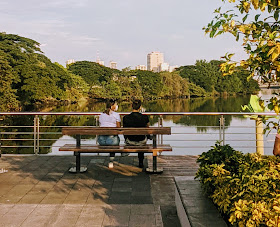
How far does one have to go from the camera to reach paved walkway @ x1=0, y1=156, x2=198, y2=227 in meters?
3.43

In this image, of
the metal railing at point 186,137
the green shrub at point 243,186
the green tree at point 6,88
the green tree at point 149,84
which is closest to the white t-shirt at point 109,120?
the metal railing at point 186,137

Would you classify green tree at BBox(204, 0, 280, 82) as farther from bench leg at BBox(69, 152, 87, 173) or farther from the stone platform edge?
bench leg at BBox(69, 152, 87, 173)

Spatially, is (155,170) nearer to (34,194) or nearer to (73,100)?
(34,194)

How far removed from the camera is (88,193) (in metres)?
4.22

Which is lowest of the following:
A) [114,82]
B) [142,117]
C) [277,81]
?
[142,117]

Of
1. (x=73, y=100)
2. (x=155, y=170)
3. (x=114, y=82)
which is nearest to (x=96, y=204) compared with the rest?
(x=155, y=170)

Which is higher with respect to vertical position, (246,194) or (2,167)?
(246,194)

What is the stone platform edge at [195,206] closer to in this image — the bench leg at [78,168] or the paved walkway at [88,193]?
the paved walkway at [88,193]

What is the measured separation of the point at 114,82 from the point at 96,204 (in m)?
60.2

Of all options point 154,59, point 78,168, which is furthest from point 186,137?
point 154,59

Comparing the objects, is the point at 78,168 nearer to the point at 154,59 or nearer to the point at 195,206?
the point at 195,206

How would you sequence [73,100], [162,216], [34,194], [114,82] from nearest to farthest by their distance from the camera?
1. [162,216]
2. [34,194]
3. [73,100]
4. [114,82]

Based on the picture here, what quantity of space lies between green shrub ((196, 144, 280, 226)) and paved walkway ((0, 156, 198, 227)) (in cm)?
75

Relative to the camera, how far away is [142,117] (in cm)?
541
